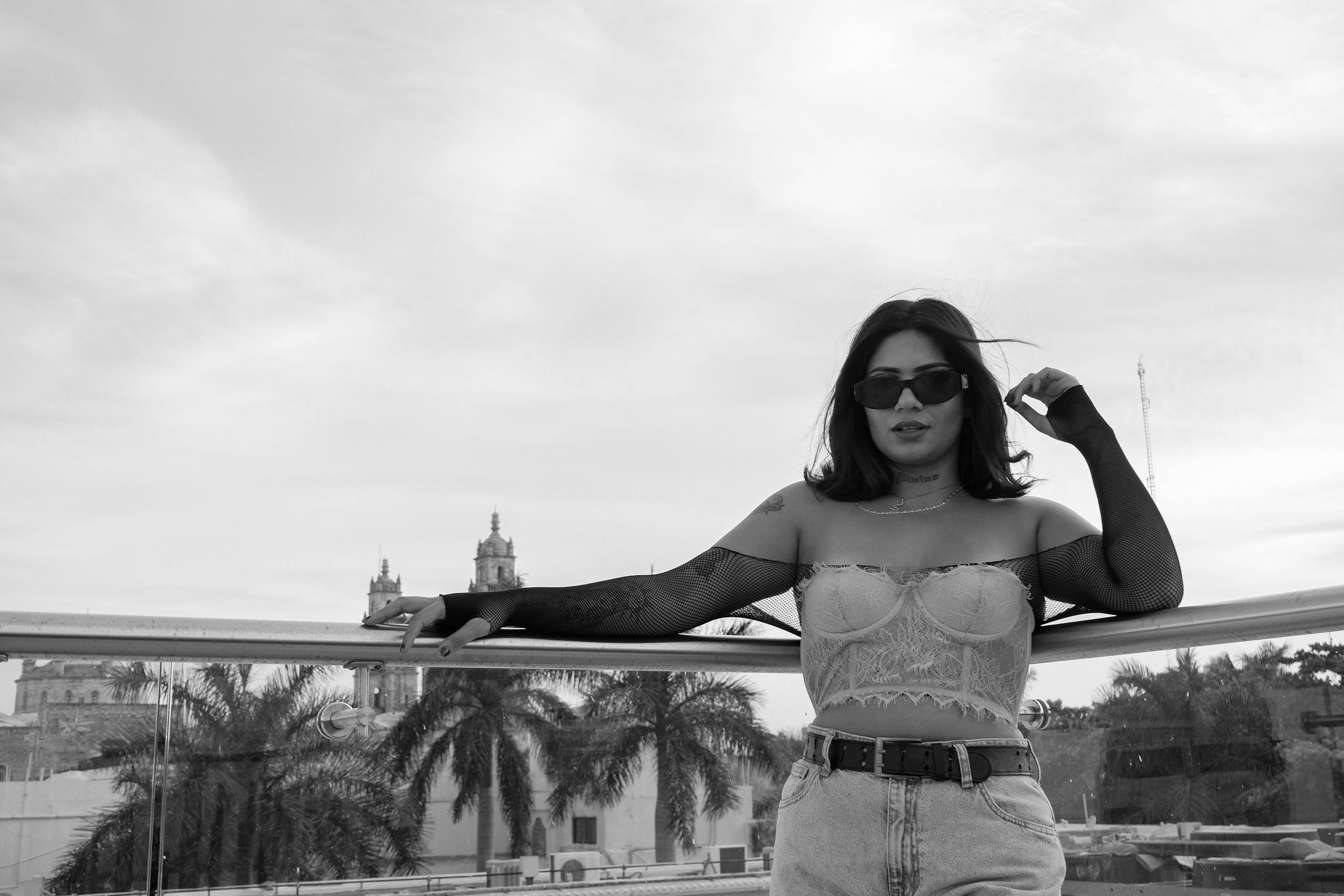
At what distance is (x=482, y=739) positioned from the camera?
2559 mm

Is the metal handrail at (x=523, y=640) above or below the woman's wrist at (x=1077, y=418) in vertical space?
below

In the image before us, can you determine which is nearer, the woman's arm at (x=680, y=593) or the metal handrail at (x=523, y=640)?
the metal handrail at (x=523, y=640)

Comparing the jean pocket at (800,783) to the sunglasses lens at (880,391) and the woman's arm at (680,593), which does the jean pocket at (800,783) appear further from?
the sunglasses lens at (880,391)

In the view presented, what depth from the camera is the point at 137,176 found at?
50.6 m

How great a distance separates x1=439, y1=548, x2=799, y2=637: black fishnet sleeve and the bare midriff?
14.3 inches

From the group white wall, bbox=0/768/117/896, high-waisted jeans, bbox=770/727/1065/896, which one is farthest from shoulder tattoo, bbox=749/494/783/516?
white wall, bbox=0/768/117/896

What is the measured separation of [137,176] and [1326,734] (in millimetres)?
54578

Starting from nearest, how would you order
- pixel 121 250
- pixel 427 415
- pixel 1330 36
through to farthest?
pixel 1330 36 < pixel 121 250 < pixel 427 415

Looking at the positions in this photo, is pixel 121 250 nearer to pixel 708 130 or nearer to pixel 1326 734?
pixel 708 130

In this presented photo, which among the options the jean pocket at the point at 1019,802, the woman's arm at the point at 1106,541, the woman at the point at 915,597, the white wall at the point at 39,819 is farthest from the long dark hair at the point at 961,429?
the white wall at the point at 39,819

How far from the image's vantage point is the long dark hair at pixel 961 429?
2324 millimetres

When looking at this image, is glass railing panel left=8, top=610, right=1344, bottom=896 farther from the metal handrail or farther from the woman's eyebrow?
the woman's eyebrow

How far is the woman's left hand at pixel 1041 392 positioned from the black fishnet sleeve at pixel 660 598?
20.4 inches

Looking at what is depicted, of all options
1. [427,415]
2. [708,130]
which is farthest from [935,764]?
[427,415]
